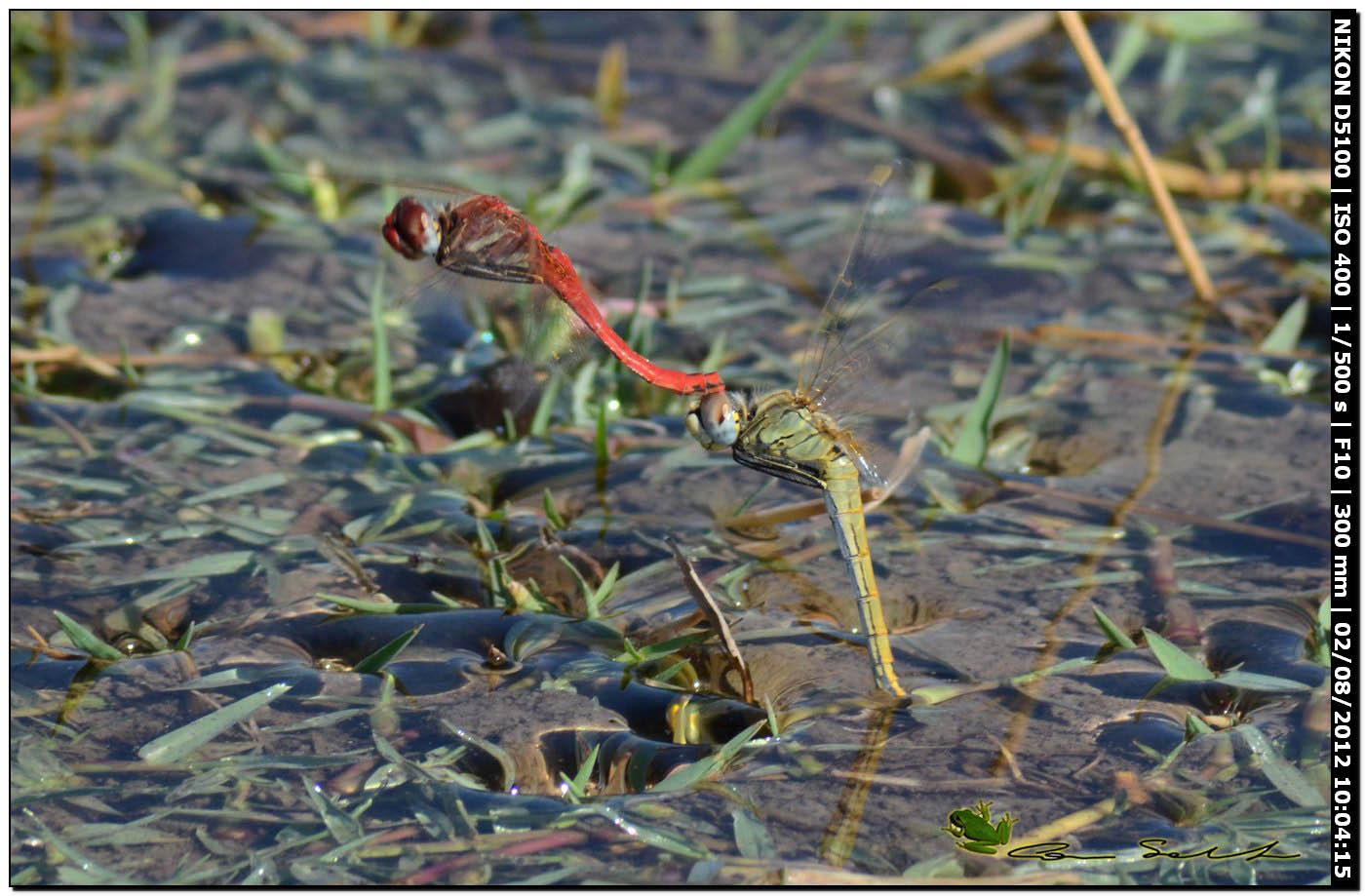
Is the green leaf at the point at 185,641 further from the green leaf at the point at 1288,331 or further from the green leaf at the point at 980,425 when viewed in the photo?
the green leaf at the point at 1288,331

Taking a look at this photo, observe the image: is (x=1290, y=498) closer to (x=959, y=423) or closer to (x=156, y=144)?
(x=959, y=423)

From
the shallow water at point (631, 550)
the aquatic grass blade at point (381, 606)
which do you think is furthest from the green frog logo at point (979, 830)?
the aquatic grass blade at point (381, 606)

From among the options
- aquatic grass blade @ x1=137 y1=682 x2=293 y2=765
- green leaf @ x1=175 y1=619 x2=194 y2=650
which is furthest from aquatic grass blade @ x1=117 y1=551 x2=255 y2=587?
aquatic grass blade @ x1=137 y1=682 x2=293 y2=765

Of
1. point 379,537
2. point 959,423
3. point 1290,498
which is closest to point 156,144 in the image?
point 379,537

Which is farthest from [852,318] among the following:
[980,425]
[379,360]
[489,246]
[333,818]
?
[333,818]
